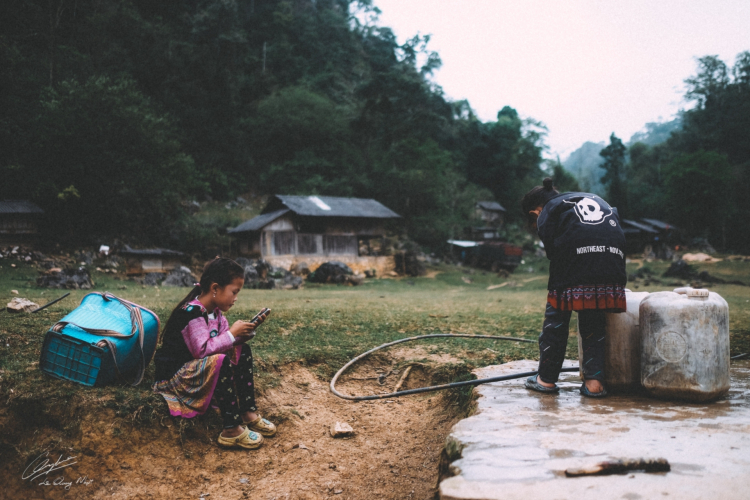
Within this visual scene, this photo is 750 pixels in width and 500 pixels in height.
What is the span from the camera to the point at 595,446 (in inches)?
92.2

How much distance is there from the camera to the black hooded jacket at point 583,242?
3.24 meters

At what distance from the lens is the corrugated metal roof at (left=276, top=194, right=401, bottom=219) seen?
2666 centimetres

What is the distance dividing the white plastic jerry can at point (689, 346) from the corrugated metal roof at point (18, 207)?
25.7 meters

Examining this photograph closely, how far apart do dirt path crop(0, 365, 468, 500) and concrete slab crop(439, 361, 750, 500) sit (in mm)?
706

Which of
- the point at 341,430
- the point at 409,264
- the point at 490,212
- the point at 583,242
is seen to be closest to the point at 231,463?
the point at 341,430

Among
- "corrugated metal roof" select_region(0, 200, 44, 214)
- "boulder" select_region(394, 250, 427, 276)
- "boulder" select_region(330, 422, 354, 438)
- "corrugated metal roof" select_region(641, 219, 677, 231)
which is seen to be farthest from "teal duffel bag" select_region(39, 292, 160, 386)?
"corrugated metal roof" select_region(641, 219, 677, 231)

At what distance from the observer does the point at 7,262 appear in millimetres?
18156

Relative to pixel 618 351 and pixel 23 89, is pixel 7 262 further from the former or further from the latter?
pixel 618 351

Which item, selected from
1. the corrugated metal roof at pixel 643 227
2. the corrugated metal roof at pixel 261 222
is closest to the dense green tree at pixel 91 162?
the corrugated metal roof at pixel 261 222

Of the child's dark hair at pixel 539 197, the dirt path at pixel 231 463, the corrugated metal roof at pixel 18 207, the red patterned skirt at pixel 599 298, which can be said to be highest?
the corrugated metal roof at pixel 18 207

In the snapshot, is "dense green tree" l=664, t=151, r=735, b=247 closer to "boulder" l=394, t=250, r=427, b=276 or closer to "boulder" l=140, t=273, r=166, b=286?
"boulder" l=394, t=250, r=427, b=276

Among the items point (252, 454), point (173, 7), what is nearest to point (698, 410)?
point (252, 454)

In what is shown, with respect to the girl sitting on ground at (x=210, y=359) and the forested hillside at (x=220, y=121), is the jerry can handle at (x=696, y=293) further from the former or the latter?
the forested hillside at (x=220, y=121)

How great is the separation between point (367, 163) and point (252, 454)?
39.6 m
